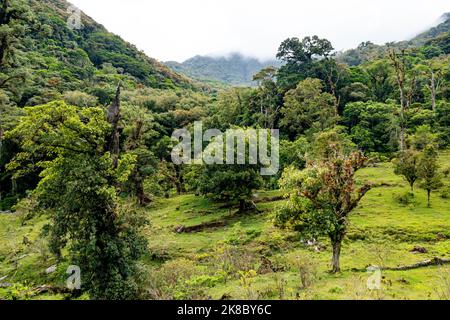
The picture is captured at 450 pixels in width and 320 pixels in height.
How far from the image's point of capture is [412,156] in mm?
34031

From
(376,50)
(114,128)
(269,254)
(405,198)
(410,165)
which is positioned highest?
(376,50)

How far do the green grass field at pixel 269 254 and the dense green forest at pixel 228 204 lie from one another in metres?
0.13

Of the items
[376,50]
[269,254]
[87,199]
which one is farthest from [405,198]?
[376,50]

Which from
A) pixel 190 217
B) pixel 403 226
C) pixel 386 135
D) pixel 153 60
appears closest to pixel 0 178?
pixel 190 217

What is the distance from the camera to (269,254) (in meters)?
26.6

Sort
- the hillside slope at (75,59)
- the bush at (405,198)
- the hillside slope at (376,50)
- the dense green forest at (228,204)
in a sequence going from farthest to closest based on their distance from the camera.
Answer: the hillside slope at (376,50), the hillside slope at (75,59), the bush at (405,198), the dense green forest at (228,204)

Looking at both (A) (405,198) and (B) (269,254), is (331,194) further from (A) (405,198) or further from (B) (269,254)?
(A) (405,198)

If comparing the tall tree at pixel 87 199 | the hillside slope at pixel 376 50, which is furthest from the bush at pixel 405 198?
the hillside slope at pixel 376 50

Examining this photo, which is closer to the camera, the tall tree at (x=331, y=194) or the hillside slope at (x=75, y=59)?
the tall tree at (x=331, y=194)

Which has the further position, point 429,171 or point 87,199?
point 429,171

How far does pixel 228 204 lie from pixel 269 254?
1370cm

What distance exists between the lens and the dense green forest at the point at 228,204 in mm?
18109

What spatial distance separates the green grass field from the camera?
17.7 m

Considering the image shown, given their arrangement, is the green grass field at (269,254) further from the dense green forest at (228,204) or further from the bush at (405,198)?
the bush at (405,198)
